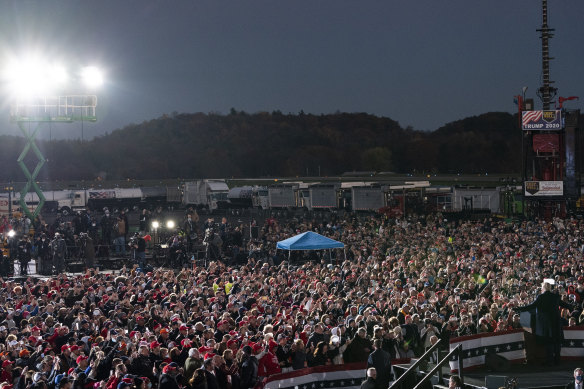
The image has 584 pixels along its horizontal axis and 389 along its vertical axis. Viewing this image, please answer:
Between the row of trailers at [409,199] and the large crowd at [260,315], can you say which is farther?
the row of trailers at [409,199]

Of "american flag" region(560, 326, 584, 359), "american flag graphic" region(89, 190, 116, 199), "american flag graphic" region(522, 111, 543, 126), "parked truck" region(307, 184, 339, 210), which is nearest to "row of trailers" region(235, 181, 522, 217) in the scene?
"parked truck" region(307, 184, 339, 210)

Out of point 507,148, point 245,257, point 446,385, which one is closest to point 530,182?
point 245,257

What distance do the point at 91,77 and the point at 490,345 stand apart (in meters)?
31.6

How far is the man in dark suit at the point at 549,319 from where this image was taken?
13188 millimetres

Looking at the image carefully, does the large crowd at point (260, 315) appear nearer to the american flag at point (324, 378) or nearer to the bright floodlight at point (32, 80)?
the american flag at point (324, 378)

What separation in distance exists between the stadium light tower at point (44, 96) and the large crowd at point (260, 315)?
18.6 meters

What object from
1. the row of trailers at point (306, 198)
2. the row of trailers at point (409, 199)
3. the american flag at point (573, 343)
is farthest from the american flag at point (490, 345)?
the row of trailers at point (409, 199)

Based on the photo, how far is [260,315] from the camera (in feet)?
48.9

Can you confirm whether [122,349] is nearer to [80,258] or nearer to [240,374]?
[240,374]

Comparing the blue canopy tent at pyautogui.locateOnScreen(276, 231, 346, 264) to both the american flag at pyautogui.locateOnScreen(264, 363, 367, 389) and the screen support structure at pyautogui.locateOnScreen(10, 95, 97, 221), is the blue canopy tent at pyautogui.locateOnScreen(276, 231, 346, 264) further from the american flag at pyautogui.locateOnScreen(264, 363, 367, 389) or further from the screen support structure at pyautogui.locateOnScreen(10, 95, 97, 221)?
the screen support structure at pyautogui.locateOnScreen(10, 95, 97, 221)

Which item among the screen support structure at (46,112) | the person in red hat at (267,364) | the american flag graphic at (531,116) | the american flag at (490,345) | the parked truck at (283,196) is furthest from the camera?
the parked truck at (283,196)

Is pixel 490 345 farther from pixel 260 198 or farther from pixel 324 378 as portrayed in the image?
pixel 260 198

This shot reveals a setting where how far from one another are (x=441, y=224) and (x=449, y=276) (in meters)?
15.0

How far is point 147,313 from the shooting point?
14898 millimetres
